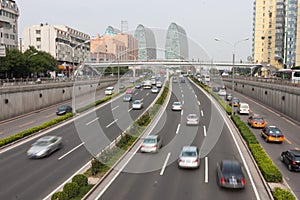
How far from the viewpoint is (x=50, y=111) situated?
164 ft

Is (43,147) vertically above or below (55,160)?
above

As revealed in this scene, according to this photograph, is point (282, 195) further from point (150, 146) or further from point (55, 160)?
point (55, 160)

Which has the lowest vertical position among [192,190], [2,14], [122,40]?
[192,190]

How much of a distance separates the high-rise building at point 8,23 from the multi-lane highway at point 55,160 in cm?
5416

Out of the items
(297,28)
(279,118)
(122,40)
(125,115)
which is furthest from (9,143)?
(297,28)

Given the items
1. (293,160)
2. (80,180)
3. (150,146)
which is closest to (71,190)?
(80,180)

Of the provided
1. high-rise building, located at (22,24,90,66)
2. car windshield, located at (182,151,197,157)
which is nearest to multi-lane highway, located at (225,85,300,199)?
car windshield, located at (182,151,197,157)

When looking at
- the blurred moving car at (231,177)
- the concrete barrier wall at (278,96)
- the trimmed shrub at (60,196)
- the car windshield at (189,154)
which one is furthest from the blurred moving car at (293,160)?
the concrete barrier wall at (278,96)

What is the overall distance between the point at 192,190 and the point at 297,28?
10275 cm

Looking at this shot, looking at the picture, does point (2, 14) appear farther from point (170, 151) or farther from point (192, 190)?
point (192, 190)

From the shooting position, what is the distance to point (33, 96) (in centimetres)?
4866

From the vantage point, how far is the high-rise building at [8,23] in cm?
8038

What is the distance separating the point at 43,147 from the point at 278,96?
122ft

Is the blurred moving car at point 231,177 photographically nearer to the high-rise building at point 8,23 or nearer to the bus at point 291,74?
the bus at point 291,74
